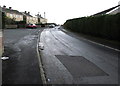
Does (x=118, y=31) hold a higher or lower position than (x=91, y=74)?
higher

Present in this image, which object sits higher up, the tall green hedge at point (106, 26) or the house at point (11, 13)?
the house at point (11, 13)

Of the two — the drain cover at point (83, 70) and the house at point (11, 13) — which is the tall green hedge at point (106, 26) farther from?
the house at point (11, 13)

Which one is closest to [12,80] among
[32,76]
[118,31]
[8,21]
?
[32,76]

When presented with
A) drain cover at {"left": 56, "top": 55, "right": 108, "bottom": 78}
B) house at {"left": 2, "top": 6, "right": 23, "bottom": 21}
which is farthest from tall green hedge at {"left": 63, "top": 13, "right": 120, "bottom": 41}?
house at {"left": 2, "top": 6, "right": 23, "bottom": 21}

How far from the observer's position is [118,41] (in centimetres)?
1392

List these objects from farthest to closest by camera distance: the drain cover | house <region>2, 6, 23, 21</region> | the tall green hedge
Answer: house <region>2, 6, 23, 21</region>, the tall green hedge, the drain cover

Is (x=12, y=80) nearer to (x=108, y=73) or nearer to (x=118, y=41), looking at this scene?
(x=108, y=73)

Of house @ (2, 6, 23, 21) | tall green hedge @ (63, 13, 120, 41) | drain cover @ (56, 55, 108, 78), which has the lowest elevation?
drain cover @ (56, 55, 108, 78)

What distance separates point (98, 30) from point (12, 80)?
13.1 meters

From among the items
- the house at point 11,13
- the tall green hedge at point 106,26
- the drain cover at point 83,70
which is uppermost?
the house at point 11,13

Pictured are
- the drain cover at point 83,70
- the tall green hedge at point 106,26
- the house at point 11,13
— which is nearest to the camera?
the drain cover at point 83,70

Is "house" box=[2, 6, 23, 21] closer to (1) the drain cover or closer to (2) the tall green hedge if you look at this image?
(2) the tall green hedge

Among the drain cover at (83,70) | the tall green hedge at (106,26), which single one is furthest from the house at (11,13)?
the drain cover at (83,70)

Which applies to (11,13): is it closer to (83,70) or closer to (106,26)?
(106,26)
